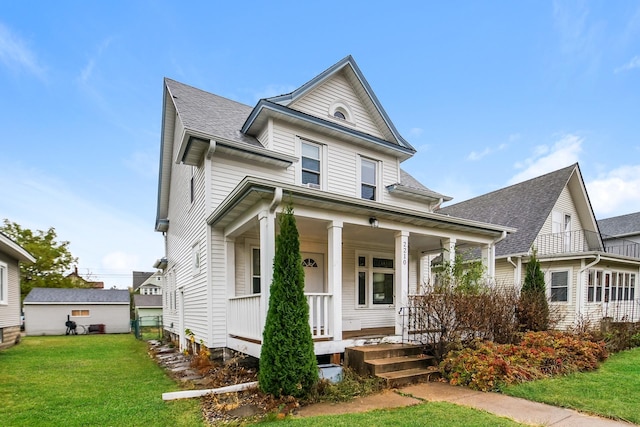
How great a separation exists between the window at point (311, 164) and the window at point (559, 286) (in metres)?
11.8

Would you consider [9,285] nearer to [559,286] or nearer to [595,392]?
[595,392]

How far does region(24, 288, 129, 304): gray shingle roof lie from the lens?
2352 cm

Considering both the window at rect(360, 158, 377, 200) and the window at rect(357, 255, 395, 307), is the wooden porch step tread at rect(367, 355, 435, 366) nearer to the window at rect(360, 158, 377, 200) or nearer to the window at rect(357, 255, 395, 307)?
the window at rect(357, 255, 395, 307)

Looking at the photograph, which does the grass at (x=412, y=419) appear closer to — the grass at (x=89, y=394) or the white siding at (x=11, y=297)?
the grass at (x=89, y=394)

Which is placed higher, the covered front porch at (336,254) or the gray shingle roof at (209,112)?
the gray shingle roof at (209,112)

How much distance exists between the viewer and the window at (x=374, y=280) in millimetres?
10859

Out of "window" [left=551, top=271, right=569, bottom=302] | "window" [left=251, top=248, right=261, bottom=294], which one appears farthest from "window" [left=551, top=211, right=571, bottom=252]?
"window" [left=251, top=248, right=261, bottom=294]

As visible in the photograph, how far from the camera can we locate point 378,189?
11.3m

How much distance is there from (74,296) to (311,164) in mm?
23073

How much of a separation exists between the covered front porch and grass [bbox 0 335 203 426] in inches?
74.0

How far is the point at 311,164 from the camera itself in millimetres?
10227

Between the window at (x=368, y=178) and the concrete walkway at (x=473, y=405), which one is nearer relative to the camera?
the concrete walkway at (x=473, y=405)

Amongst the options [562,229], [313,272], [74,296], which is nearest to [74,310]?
[74,296]

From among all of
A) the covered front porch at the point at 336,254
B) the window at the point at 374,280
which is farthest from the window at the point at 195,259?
the window at the point at 374,280
